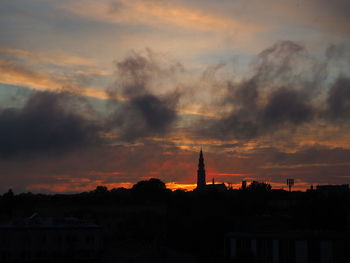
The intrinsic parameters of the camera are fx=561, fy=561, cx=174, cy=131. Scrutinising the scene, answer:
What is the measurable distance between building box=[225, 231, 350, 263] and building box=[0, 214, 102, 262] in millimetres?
29222

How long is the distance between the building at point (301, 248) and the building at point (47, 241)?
2922 centimetres

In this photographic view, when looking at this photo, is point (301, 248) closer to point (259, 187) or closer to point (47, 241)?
point (47, 241)

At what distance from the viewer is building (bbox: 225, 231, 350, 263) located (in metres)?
52.7

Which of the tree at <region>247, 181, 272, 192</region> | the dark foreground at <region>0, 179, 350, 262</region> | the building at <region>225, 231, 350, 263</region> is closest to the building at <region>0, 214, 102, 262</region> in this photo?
the dark foreground at <region>0, 179, 350, 262</region>

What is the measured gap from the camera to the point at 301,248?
174ft

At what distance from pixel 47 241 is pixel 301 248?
1510 inches

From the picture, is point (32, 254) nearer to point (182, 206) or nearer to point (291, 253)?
Result: point (182, 206)

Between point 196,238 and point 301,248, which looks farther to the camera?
point 196,238

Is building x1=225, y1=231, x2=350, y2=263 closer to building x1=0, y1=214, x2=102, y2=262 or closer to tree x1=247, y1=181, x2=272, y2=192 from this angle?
building x1=0, y1=214, x2=102, y2=262

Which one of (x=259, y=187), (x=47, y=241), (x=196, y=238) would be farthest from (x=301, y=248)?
(x=259, y=187)

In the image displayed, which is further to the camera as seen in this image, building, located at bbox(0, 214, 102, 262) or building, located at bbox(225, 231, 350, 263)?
building, located at bbox(0, 214, 102, 262)

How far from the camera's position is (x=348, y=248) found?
52844mm

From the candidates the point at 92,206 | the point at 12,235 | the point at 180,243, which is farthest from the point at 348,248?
the point at 92,206

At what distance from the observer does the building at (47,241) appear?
75.8 meters
